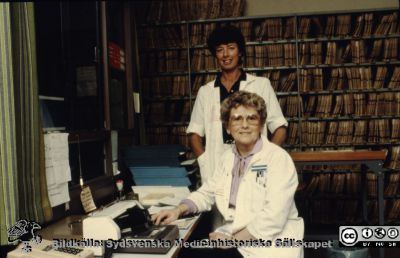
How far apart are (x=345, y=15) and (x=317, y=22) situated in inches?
12.1

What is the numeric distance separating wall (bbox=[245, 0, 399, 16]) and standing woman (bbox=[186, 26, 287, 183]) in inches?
95.9

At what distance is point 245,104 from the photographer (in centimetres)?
183

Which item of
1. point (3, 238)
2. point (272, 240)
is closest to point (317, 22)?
point (272, 240)

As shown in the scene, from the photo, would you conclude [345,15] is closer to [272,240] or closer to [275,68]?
[275,68]

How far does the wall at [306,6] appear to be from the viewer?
4781 millimetres

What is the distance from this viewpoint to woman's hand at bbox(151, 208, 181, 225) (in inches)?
72.1

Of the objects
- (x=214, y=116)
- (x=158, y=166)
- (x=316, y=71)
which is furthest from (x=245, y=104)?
(x=316, y=71)

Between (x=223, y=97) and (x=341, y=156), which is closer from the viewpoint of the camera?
(x=223, y=97)

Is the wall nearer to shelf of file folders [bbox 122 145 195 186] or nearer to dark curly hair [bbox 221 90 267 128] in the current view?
shelf of file folders [bbox 122 145 195 186]

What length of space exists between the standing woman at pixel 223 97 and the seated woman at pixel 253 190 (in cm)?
80

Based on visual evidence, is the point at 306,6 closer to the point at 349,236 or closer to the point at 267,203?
the point at 349,236

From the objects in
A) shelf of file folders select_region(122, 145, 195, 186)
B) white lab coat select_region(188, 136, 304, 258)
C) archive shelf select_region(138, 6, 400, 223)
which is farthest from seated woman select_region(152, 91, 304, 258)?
archive shelf select_region(138, 6, 400, 223)

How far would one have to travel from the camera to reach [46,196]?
1769 mm

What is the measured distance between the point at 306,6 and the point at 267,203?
12.4 ft
